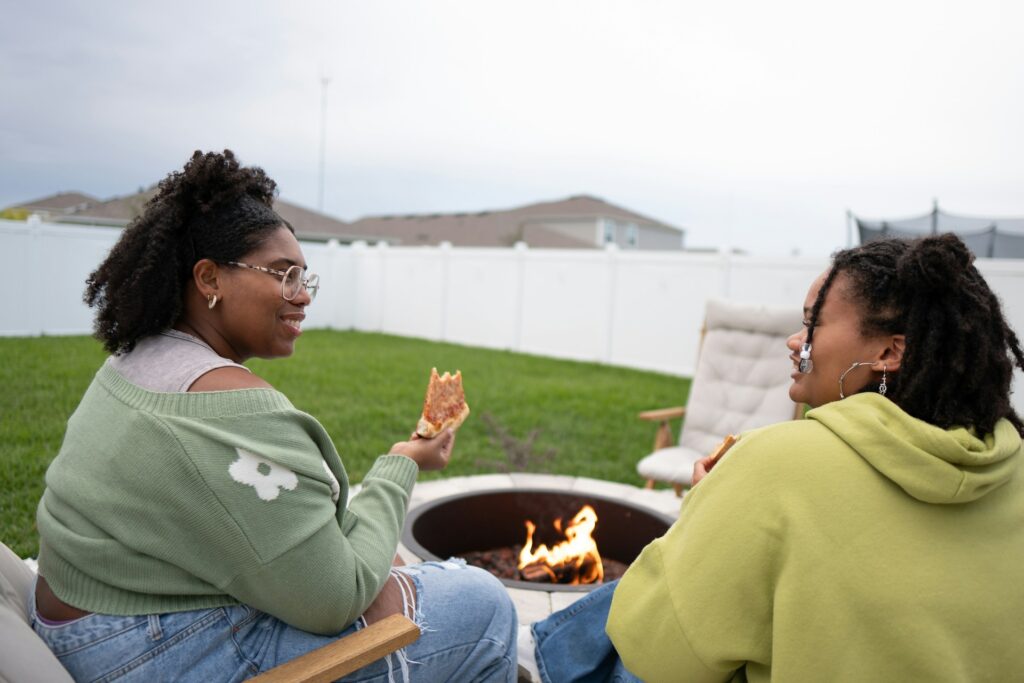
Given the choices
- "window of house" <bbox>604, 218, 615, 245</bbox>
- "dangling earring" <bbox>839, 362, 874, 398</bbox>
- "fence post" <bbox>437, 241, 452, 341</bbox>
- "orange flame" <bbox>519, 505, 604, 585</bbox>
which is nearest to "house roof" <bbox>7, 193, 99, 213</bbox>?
"fence post" <bbox>437, 241, 452, 341</bbox>

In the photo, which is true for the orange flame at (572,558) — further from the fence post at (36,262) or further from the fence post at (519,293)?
the fence post at (36,262)

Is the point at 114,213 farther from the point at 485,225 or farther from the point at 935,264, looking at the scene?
the point at 935,264

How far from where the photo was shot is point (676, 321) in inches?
467

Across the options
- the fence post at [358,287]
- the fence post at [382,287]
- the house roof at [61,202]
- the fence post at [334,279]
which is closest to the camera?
the fence post at [382,287]

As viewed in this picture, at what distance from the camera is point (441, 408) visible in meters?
2.20

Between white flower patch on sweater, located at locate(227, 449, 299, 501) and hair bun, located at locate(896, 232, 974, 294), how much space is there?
4.19 ft

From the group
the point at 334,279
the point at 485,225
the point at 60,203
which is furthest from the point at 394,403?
the point at 485,225

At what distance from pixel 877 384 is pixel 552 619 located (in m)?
1.09

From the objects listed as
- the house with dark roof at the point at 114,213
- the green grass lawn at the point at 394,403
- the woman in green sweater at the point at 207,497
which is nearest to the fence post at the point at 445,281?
the green grass lawn at the point at 394,403

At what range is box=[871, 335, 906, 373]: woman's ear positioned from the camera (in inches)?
54.9

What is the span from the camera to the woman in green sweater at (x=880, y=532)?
46.3 inches

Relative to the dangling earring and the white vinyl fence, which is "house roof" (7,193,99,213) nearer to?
the white vinyl fence

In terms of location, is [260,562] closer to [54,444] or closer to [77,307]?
[54,444]

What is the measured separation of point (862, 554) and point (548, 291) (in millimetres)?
12688
